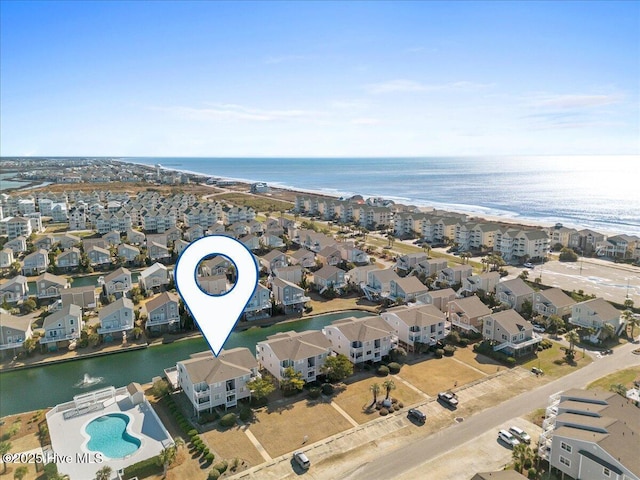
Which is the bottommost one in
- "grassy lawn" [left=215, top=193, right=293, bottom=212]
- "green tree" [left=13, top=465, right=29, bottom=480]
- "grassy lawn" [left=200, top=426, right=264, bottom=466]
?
"grassy lawn" [left=200, top=426, right=264, bottom=466]

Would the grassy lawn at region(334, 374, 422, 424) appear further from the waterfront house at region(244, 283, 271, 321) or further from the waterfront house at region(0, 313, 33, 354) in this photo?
the waterfront house at region(0, 313, 33, 354)

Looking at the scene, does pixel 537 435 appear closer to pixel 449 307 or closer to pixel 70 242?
pixel 449 307

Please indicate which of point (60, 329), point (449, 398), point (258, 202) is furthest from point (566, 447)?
point (258, 202)

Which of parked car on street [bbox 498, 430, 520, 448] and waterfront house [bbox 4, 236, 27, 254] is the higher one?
waterfront house [bbox 4, 236, 27, 254]

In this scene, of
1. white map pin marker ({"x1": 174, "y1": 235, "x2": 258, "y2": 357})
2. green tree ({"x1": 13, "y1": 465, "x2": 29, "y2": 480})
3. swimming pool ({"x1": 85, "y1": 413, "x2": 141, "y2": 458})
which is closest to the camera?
white map pin marker ({"x1": 174, "y1": 235, "x2": 258, "y2": 357})

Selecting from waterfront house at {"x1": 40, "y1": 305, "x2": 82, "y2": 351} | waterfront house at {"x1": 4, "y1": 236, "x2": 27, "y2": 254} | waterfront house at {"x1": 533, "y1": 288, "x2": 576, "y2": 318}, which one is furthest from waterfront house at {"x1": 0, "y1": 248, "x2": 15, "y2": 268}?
waterfront house at {"x1": 533, "y1": 288, "x2": 576, "y2": 318}

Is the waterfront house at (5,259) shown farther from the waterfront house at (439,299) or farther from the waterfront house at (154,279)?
the waterfront house at (439,299)

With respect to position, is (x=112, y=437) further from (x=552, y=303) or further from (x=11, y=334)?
(x=552, y=303)

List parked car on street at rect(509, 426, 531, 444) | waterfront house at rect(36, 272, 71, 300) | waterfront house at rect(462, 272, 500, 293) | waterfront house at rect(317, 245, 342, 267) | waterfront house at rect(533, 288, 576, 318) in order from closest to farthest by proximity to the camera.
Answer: parked car on street at rect(509, 426, 531, 444) → waterfront house at rect(533, 288, 576, 318) → waterfront house at rect(36, 272, 71, 300) → waterfront house at rect(462, 272, 500, 293) → waterfront house at rect(317, 245, 342, 267)

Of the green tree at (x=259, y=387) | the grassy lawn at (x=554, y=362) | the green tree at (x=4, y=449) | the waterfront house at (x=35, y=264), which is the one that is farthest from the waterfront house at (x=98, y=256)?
the grassy lawn at (x=554, y=362)
